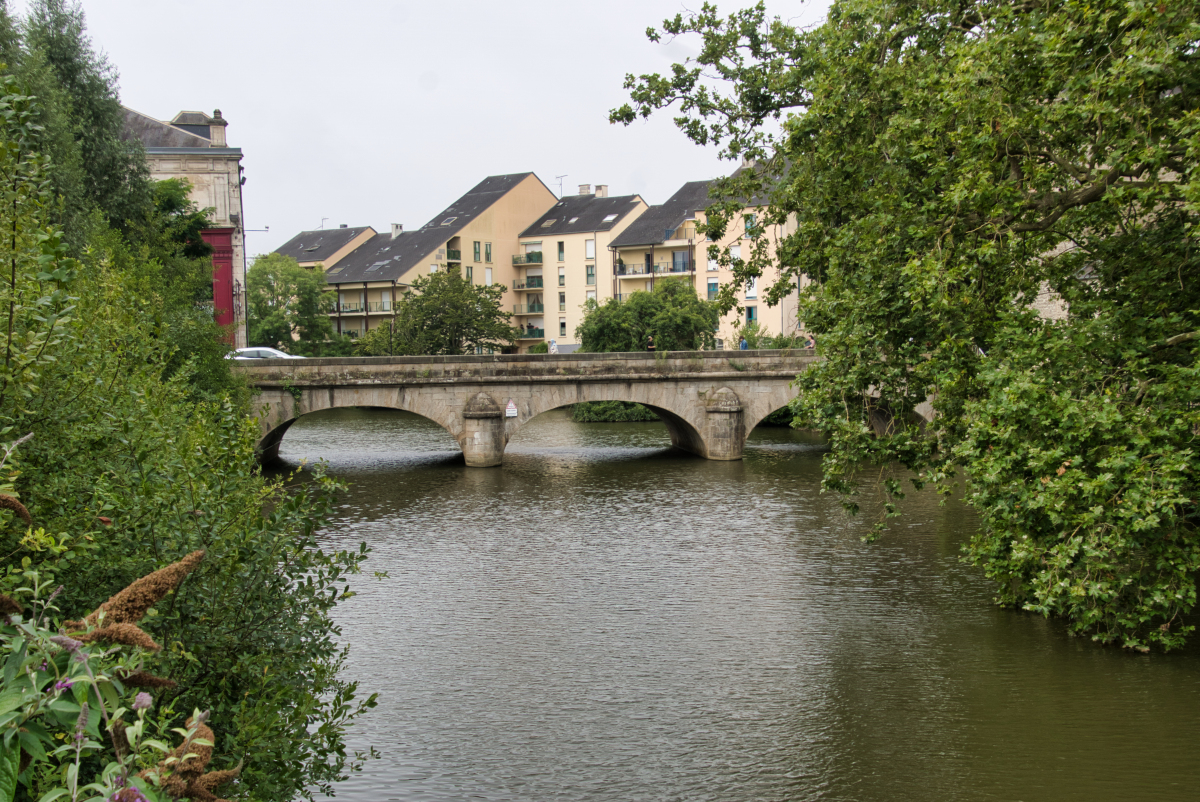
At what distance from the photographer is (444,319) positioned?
176ft

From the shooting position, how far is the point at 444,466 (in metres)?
31.4

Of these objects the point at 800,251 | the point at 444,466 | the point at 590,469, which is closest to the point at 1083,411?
the point at 800,251

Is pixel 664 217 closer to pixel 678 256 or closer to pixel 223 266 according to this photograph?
pixel 678 256

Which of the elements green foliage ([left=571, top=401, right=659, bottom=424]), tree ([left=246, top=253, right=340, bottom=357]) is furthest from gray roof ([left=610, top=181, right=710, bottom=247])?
tree ([left=246, top=253, right=340, bottom=357])

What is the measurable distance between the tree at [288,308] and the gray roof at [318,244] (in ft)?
30.0

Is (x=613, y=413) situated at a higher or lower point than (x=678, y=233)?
lower

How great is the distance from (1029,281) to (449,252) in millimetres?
54693

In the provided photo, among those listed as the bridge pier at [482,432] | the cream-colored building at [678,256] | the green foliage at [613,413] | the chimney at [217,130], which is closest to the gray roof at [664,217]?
the cream-colored building at [678,256]

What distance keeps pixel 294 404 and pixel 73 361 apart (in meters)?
24.9

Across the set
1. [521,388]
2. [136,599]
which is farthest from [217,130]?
[136,599]

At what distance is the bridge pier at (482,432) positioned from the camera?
30.7m

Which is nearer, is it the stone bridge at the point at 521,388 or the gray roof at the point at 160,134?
the stone bridge at the point at 521,388

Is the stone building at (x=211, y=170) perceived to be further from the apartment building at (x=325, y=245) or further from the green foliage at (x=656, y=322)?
the apartment building at (x=325, y=245)

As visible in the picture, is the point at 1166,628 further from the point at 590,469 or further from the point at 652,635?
the point at 590,469
